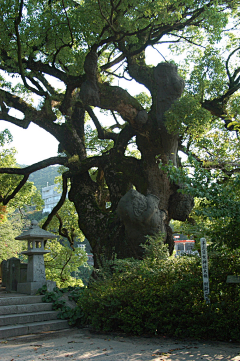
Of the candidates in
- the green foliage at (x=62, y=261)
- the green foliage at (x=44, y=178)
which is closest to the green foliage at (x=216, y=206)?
the green foliage at (x=62, y=261)

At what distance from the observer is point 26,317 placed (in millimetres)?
6316

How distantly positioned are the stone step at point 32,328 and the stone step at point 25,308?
1.47ft

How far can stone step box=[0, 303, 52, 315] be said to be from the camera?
636 cm

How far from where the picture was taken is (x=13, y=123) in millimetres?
11203

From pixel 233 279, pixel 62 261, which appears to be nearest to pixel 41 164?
pixel 233 279

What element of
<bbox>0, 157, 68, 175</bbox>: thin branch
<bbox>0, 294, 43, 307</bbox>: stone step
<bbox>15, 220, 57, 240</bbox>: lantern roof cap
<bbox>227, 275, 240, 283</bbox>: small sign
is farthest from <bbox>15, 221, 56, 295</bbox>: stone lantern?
<bbox>227, 275, 240, 283</bbox>: small sign

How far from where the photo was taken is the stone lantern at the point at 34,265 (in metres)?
7.63

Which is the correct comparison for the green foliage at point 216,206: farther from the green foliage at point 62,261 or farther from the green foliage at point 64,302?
the green foliage at point 62,261

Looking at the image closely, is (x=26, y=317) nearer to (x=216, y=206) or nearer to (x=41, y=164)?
(x=216, y=206)

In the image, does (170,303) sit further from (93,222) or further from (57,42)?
(57,42)

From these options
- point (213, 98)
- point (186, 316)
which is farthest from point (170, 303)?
point (213, 98)

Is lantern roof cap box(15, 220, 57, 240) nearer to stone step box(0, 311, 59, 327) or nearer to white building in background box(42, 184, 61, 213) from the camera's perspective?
stone step box(0, 311, 59, 327)

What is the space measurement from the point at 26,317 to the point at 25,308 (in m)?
0.35

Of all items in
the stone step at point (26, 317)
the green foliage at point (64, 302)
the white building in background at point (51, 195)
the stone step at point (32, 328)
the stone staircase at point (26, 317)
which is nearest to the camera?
the stone step at point (32, 328)
